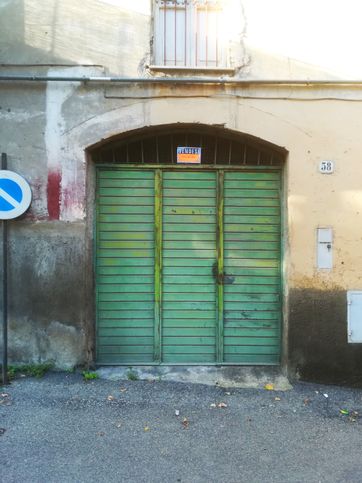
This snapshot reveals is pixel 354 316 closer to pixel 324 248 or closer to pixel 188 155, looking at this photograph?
pixel 324 248

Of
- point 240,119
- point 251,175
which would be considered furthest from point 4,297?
point 240,119

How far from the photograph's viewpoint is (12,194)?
4855 millimetres

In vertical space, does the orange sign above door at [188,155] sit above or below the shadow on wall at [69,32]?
below

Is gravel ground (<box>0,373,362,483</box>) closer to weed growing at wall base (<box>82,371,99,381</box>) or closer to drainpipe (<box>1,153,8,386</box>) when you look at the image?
weed growing at wall base (<box>82,371,99,381</box>)

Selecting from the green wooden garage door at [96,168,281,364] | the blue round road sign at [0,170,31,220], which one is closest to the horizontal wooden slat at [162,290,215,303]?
the green wooden garage door at [96,168,281,364]

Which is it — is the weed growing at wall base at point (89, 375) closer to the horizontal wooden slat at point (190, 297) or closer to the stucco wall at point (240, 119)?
the horizontal wooden slat at point (190, 297)

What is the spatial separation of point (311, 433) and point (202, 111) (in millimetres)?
3759

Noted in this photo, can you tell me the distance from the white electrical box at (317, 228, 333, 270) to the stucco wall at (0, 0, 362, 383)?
73 millimetres

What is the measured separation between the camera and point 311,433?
157 inches

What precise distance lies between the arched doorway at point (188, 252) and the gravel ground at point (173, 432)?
637mm

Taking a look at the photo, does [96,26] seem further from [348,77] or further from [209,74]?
[348,77]

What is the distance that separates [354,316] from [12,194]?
14.3ft

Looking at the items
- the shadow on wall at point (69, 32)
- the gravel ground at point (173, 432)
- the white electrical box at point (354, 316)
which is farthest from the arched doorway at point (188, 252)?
the shadow on wall at point (69, 32)

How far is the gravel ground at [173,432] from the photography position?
3.38 metres
